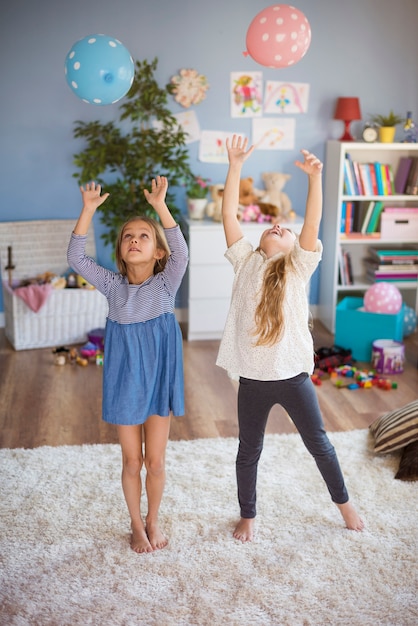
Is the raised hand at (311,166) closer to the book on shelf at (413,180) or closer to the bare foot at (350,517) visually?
the bare foot at (350,517)

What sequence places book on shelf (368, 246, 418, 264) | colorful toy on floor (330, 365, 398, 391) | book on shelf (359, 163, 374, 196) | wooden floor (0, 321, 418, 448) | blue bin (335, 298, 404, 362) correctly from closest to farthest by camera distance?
wooden floor (0, 321, 418, 448) → colorful toy on floor (330, 365, 398, 391) → blue bin (335, 298, 404, 362) → book on shelf (359, 163, 374, 196) → book on shelf (368, 246, 418, 264)

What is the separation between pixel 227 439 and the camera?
10.5 ft

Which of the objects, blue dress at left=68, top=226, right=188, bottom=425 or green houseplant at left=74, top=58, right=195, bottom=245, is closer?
blue dress at left=68, top=226, right=188, bottom=425

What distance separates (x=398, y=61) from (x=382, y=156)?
595 millimetres

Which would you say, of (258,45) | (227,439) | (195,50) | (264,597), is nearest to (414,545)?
(264,597)

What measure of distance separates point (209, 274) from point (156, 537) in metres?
2.32

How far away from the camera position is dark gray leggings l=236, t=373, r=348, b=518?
7.37ft

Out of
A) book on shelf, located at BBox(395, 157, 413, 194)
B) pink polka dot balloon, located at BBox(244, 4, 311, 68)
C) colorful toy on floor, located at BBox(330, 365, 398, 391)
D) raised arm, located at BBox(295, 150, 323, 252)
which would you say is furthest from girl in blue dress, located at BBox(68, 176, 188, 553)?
book on shelf, located at BBox(395, 157, 413, 194)

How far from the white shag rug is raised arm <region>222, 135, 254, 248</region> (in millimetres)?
981

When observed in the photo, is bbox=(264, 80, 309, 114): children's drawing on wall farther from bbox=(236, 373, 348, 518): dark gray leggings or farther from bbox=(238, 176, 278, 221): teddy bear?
bbox=(236, 373, 348, 518): dark gray leggings

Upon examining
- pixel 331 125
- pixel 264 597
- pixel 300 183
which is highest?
pixel 331 125

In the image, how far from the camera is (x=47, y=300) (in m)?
4.38

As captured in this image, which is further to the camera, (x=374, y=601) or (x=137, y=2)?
(x=137, y=2)

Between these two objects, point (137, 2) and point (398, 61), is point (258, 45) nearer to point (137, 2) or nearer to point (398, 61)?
point (137, 2)
